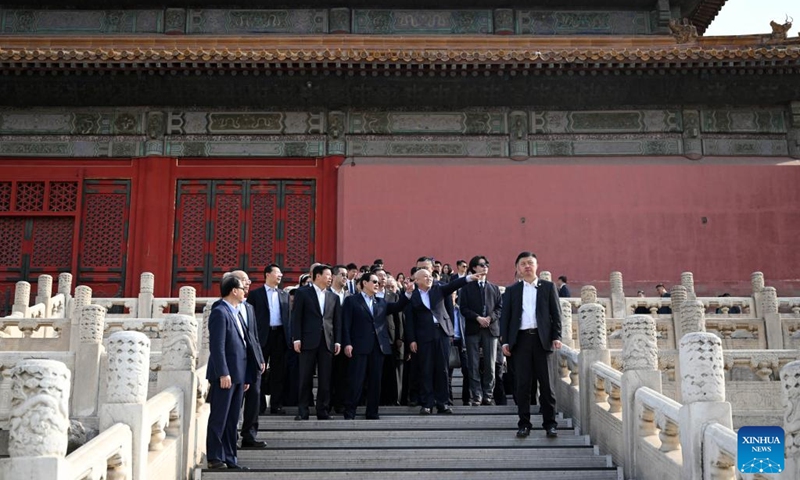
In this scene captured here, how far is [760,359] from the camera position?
8016mm

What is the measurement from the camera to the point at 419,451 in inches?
257

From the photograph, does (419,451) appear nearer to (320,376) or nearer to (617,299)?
(320,376)

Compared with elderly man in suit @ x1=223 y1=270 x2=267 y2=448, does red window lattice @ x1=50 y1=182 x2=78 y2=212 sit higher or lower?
higher

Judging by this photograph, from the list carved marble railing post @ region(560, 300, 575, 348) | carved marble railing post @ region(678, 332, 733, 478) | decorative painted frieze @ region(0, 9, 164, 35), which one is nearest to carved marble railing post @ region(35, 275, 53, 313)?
decorative painted frieze @ region(0, 9, 164, 35)

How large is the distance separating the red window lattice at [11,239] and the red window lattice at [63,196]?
62 centimetres

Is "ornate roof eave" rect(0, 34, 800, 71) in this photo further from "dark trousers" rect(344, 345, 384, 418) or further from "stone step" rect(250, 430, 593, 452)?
"stone step" rect(250, 430, 593, 452)

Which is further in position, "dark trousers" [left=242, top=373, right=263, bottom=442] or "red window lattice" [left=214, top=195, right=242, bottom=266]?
"red window lattice" [left=214, top=195, right=242, bottom=266]

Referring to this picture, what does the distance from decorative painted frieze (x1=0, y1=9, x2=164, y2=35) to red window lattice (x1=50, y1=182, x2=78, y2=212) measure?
3.87m

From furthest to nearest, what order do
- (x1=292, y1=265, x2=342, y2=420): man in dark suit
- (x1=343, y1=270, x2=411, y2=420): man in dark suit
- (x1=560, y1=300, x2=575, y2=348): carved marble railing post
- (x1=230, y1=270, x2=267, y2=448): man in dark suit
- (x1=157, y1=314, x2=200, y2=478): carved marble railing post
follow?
(x1=560, y1=300, x2=575, y2=348): carved marble railing post < (x1=343, y1=270, x2=411, y2=420): man in dark suit < (x1=292, y1=265, x2=342, y2=420): man in dark suit < (x1=230, y1=270, x2=267, y2=448): man in dark suit < (x1=157, y1=314, x2=200, y2=478): carved marble railing post

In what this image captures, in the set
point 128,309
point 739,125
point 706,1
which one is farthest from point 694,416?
point 706,1

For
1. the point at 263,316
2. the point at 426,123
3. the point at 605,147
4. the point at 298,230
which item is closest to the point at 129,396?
the point at 263,316

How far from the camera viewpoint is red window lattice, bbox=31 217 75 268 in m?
14.1

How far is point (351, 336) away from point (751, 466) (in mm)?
4460

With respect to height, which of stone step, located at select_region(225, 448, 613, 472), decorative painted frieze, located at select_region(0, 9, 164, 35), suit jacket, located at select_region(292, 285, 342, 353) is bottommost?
stone step, located at select_region(225, 448, 613, 472)
